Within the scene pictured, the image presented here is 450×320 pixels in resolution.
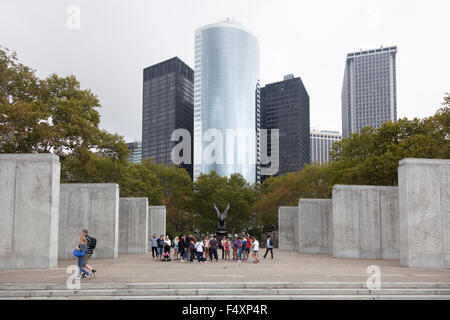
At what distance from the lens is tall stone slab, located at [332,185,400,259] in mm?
25328

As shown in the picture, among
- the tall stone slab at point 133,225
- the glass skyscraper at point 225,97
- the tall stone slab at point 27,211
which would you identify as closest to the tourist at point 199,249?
the tall stone slab at point 27,211

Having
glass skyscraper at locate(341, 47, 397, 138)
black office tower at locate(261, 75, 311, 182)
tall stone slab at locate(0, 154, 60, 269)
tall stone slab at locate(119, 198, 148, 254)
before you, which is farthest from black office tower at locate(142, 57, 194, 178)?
tall stone slab at locate(0, 154, 60, 269)

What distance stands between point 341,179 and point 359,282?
990 inches

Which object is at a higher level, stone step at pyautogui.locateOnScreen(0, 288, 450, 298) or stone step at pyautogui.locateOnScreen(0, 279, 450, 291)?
stone step at pyautogui.locateOnScreen(0, 279, 450, 291)

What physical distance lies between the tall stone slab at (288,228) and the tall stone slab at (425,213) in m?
19.2

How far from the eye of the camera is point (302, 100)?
159625mm

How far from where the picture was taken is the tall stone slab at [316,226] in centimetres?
3241

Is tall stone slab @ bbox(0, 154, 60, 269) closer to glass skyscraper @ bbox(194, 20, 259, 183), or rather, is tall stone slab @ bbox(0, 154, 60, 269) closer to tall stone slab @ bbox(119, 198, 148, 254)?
tall stone slab @ bbox(119, 198, 148, 254)

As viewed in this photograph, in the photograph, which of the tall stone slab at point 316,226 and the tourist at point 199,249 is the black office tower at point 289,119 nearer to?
the tall stone slab at point 316,226

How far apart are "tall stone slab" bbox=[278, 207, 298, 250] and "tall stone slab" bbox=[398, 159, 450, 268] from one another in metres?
19.2

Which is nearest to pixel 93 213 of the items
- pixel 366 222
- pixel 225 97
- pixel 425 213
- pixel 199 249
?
pixel 199 249

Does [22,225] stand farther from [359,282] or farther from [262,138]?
[262,138]

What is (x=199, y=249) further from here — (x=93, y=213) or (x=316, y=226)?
(x=316, y=226)
